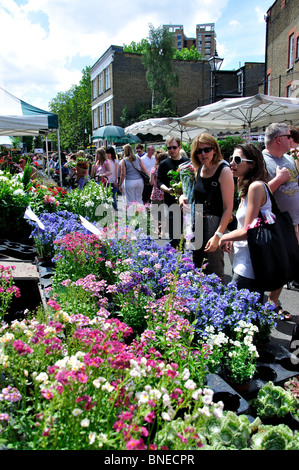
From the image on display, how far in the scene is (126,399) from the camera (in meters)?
1.31

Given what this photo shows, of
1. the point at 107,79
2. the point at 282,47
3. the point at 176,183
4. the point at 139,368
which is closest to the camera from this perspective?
the point at 139,368

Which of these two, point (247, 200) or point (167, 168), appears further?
point (167, 168)

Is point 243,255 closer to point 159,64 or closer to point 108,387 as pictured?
point 108,387

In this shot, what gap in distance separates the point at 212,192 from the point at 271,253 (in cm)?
91

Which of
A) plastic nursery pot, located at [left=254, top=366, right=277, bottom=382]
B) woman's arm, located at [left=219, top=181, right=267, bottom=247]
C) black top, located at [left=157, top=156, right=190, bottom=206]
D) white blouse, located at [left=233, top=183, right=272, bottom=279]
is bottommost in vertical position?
plastic nursery pot, located at [left=254, top=366, right=277, bottom=382]

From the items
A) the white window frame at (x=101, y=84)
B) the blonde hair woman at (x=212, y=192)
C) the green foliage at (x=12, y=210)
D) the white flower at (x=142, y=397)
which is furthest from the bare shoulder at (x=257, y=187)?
the white window frame at (x=101, y=84)

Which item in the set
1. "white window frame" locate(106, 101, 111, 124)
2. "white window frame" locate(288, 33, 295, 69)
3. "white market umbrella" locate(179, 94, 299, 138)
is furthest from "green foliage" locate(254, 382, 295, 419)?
"white window frame" locate(106, 101, 111, 124)

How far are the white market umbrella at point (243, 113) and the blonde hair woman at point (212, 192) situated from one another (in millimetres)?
4852

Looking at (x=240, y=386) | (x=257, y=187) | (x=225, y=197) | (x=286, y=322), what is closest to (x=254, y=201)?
(x=257, y=187)

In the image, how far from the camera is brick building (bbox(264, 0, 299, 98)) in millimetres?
19047

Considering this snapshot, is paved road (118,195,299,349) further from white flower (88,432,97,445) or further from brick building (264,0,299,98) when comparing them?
brick building (264,0,299,98)

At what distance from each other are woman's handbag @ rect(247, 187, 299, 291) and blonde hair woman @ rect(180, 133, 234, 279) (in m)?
0.51

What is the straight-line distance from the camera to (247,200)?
9.32 ft
